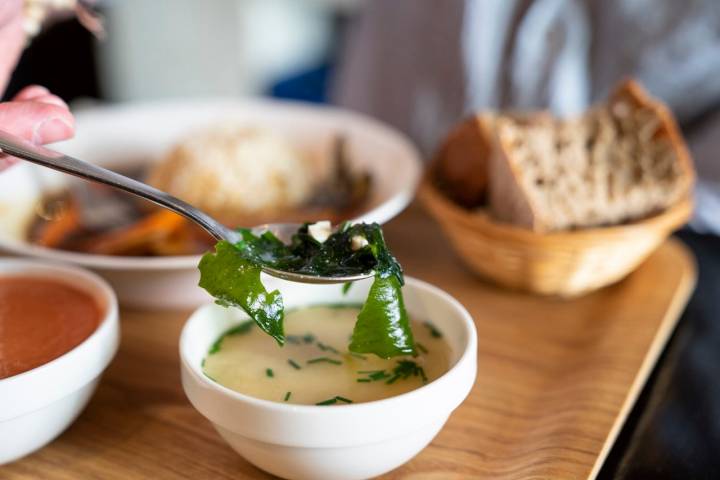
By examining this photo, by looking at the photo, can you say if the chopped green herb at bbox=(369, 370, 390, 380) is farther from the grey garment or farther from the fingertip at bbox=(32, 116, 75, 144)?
the grey garment

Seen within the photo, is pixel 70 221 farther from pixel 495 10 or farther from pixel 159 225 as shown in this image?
pixel 495 10

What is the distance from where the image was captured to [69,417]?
2.89 feet

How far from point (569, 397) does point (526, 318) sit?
0.22 metres

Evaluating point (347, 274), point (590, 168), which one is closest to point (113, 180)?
point (347, 274)

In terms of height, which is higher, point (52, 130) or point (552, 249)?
point (52, 130)

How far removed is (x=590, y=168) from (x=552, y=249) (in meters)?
0.18

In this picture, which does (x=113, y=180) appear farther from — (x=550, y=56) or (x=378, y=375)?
(x=550, y=56)

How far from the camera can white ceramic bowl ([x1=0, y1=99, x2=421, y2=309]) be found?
1205 millimetres

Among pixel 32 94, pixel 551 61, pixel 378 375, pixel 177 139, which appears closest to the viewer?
pixel 378 375

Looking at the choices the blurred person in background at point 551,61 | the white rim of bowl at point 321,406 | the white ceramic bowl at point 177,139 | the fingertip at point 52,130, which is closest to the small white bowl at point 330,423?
the white rim of bowl at point 321,406

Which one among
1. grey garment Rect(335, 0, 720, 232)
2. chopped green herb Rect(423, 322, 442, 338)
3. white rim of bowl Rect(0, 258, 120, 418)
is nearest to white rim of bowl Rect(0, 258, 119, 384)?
white rim of bowl Rect(0, 258, 120, 418)

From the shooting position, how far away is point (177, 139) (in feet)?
5.53

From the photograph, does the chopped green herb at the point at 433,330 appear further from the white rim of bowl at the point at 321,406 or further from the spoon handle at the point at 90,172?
the spoon handle at the point at 90,172

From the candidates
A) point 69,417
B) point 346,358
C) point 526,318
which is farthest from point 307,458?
point 526,318
